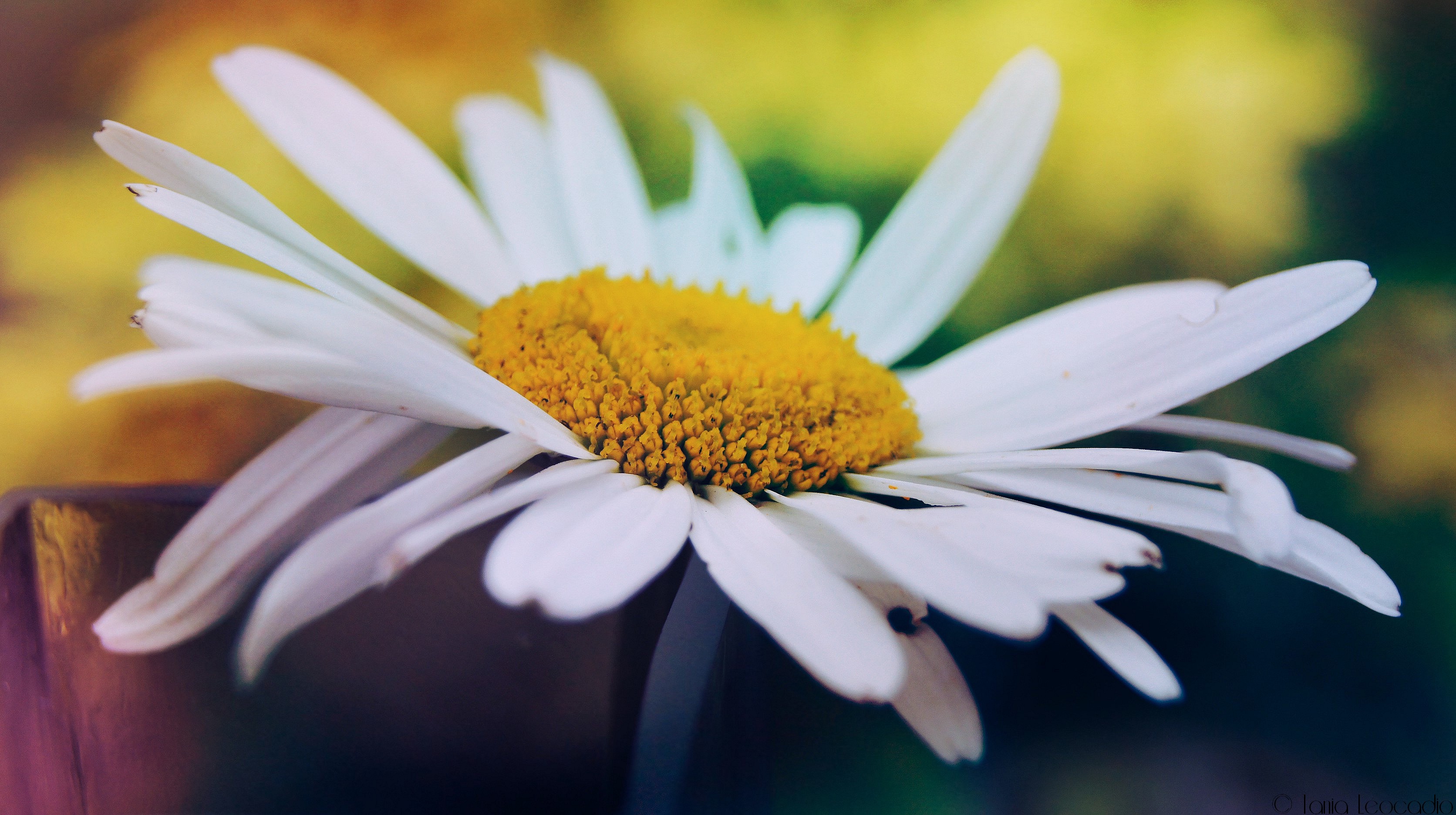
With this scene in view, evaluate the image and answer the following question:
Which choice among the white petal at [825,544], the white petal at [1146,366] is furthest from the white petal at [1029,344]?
the white petal at [825,544]

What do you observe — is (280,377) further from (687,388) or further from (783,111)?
(783,111)

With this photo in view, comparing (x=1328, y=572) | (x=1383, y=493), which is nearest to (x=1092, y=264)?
(x=1383, y=493)

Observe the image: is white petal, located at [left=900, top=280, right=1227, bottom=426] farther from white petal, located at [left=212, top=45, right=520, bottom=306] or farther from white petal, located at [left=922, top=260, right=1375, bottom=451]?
white petal, located at [left=212, top=45, right=520, bottom=306]

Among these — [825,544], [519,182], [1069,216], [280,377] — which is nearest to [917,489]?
[825,544]

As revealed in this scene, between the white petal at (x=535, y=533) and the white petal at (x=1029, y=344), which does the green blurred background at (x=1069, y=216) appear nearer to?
the white petal at (x=1029, y=344)

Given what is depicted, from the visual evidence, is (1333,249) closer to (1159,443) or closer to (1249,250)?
(1249,250)

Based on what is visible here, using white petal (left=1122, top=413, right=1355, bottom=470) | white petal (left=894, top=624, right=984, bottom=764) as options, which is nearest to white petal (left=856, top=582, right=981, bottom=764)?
white petal (left=894, top=624, right=984, bottom=764)
